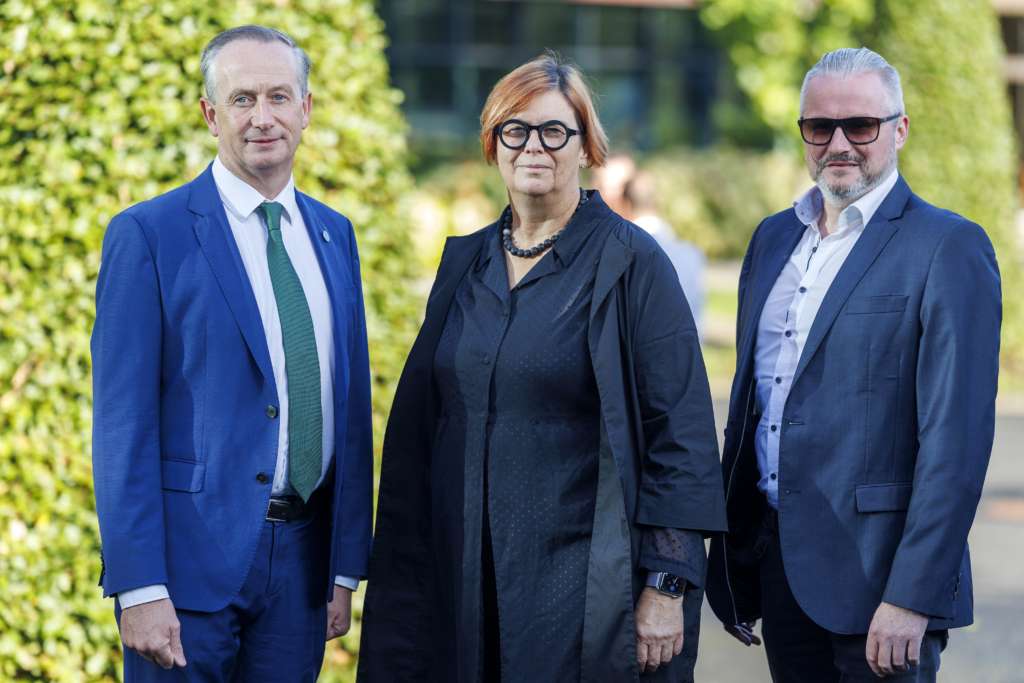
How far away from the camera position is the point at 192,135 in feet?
10.9

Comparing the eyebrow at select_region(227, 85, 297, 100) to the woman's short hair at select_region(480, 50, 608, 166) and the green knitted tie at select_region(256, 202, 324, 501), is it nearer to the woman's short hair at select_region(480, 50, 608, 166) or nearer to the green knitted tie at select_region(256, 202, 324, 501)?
the green knitted tie at select_region(256, 202, 324, 501)

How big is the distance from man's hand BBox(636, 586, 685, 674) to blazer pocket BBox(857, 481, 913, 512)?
576 mm

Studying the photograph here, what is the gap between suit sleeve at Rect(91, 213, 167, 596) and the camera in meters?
2.36

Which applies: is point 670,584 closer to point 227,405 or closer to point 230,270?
point 227,405

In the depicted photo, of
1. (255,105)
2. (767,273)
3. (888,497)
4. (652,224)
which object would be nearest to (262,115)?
(255,105)

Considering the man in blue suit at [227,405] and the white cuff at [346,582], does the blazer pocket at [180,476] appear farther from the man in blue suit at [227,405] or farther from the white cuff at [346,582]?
the white cuff at [346,582]

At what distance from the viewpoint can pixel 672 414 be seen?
7.91 feet

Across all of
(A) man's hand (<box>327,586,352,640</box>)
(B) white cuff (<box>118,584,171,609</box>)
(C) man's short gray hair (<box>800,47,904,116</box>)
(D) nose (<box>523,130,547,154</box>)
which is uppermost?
(C) man's short gray hair (<box>800,47,904,116</box>)

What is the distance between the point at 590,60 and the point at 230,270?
2174 centimetres

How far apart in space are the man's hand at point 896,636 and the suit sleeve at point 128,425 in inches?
70.3

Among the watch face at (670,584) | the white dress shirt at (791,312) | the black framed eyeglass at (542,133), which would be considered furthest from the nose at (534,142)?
the watch face at (670,584)

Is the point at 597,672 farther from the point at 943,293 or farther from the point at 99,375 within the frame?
the point at 99,375

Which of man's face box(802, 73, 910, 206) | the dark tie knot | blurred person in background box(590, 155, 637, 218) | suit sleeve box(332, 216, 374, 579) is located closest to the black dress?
suit sleeve box(332, 216, 374, 579)

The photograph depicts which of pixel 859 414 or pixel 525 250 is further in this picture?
pixel 525 250
